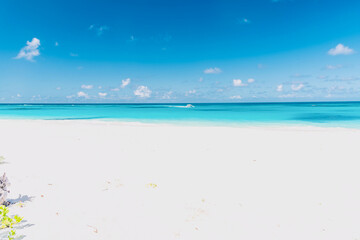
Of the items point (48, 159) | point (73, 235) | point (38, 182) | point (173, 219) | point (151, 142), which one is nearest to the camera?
point (73, 235)

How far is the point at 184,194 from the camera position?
5062 millimetres

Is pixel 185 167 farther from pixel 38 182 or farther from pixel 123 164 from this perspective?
pixel 38 182

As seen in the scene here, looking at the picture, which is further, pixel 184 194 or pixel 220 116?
pixel 220 116

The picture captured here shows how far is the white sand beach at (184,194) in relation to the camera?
3.74 meters

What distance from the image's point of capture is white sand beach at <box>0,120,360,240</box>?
147 inches

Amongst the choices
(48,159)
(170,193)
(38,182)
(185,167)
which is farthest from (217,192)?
(48,159)

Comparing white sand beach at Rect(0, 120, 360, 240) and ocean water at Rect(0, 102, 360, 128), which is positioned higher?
white sand beach at Rect(0, 120, 360, 240)

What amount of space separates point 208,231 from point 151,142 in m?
7.44

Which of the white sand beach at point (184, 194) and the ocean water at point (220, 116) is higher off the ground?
the white sand beach at point (184, 194)

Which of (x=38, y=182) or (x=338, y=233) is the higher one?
(x=38, y=182)

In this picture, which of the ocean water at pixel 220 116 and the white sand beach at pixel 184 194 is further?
the ocean water at pixel 220 116

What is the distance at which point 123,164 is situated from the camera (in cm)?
718

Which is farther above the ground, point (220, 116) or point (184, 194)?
point (184, 194)

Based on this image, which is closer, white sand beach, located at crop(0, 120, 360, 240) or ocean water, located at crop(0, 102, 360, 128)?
white sand beach, located at crop(0, 120, 360, 240)
